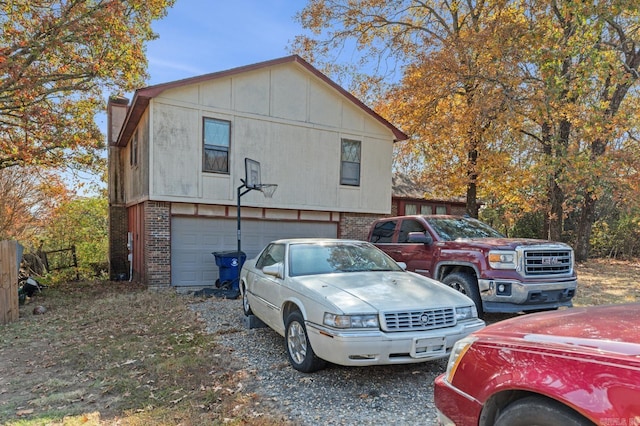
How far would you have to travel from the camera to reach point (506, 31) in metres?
11.5

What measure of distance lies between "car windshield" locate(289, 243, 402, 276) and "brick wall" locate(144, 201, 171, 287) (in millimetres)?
6458

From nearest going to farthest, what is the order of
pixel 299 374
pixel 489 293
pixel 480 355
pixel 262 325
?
pixel 480 355 → pixel 299 374 → pixel 489 293 → pixel 262 325

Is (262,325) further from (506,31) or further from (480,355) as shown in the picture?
(506,31)

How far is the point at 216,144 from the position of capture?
1167 cm

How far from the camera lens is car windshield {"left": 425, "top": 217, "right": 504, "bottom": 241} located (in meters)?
7.43

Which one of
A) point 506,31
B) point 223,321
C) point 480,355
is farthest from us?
point 506,31

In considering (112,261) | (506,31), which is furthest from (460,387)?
(112,261)

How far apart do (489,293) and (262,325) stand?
3618mm

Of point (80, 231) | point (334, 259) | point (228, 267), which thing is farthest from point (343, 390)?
point (80, 231)

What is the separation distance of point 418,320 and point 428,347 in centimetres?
27

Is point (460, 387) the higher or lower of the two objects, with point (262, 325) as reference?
higher

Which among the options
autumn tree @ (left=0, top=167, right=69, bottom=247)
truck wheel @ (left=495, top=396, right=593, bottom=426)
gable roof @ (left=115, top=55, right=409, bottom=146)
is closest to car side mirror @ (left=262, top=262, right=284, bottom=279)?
truck wheel @ (left=495, top=396, right=593, bottom=426)

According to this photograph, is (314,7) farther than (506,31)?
Yes

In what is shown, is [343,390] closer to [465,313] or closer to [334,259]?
[465,313]
